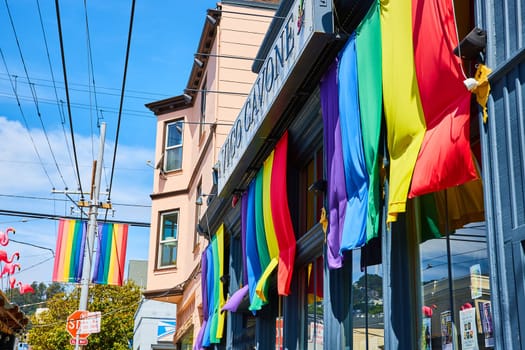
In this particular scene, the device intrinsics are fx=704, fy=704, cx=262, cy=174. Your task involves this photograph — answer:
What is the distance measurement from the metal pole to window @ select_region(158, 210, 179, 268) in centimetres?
233

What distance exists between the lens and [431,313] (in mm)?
6078

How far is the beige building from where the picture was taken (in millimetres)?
18141

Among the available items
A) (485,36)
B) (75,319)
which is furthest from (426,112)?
(75,319)

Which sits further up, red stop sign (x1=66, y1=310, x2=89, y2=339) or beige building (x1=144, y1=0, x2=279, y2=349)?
beige building (x1=144, y1=0, x2=279, y2=349)

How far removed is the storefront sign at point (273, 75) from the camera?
842cm

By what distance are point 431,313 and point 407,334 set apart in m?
0.34

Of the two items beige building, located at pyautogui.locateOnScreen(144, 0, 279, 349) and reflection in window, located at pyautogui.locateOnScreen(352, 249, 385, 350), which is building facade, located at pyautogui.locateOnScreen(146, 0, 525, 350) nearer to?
reflection in window, located at pyautogui.locateOnScreen(352, 249, 385, 350)

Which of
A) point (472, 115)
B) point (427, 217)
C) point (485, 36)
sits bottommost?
point (427, 217)

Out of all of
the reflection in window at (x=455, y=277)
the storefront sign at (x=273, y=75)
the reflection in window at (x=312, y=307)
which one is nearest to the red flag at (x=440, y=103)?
the reflection in window at (x=455, y=277)

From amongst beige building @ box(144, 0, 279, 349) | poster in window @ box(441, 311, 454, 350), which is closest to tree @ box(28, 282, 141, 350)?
beige building @ box(144, 0, 279, 349)

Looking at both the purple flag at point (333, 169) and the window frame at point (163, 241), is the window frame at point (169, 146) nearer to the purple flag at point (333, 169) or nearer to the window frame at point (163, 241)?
the window frame at point (163, 241)

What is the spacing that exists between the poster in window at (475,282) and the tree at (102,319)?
39.0 metres

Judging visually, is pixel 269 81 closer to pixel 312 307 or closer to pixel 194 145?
pixel 312 307

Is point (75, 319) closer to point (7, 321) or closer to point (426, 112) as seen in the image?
point (7, 321)
